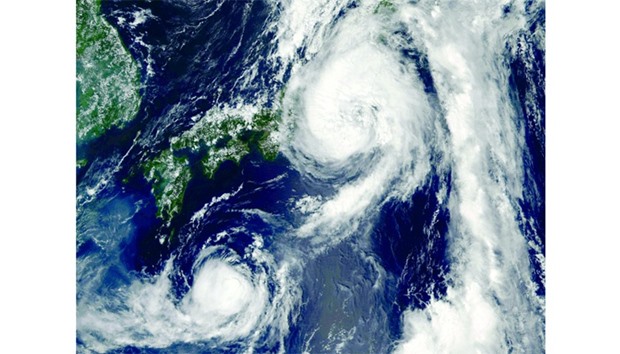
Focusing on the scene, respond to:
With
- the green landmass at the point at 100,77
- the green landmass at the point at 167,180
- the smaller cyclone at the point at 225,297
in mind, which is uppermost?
the green landmass at the point at 100,77

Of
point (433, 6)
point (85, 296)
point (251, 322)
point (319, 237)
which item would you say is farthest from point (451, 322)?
point (85, 296)

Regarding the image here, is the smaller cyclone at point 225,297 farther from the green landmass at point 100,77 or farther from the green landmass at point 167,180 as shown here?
the green landmass at point 100,77

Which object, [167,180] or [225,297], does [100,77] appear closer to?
[167,180]

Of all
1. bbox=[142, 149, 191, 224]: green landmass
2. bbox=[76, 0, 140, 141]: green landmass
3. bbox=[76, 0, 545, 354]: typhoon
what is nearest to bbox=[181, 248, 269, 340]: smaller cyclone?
bbox=[76, 0, 545, 354]: typhoon

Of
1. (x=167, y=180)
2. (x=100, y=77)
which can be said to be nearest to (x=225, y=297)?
(x=167, y=180)

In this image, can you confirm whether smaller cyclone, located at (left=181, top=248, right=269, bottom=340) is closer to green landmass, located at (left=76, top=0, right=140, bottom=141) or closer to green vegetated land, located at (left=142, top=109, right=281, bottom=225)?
green vegetated land, located at (left=142, top=109, right=281, bottom=225)

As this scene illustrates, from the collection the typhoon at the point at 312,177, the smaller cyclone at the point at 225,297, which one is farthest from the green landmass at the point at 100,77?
the smaller cyclone at the point at 225,297

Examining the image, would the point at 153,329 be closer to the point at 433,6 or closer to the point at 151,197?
the point at 151,197
